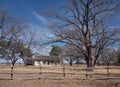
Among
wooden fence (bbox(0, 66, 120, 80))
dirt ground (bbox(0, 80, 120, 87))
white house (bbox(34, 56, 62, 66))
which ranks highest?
white house (bbox(34, 56, 62, 66))

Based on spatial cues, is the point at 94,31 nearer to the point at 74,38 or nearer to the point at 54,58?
the point at 74,38

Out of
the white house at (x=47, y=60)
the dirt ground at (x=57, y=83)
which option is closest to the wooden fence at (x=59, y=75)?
the dirt ground at (x=57, y=83)

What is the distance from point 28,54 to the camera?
6594cm

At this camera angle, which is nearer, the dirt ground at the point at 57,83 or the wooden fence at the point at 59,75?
the dirt ground at the point at 57,83

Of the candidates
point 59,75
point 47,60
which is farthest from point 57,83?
point 47,60

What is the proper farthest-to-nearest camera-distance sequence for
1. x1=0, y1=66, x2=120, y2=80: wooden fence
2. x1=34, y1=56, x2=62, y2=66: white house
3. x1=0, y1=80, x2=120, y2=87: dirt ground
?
x1=34, y1=56, x2=62, y2=66: white house
x1=0, y1=66, x2=120, y2=80: wooden fence
x1=0, y1=80, x2=120, y2=87: dirt ground

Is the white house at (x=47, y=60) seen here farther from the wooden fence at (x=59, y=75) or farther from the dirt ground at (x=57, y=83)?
the dirt ground at (x=57, y=83)

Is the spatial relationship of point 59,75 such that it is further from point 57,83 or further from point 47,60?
point 47,60

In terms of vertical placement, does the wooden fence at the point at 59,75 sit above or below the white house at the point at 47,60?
below

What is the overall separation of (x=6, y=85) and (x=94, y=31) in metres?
20.3

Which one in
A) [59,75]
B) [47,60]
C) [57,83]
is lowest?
[57,83]

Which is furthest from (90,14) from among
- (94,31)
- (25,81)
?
(25,81)

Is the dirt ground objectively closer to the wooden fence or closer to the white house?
the wooden fence

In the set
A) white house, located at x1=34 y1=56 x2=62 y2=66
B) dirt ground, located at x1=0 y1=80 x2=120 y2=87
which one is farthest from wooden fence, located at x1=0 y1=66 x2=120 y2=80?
white house, located at x1=34 y1=56 x2=62 y2=66
